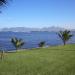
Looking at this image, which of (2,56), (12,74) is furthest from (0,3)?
(2,56)

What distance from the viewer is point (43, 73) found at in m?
16.1

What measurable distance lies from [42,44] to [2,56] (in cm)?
4848

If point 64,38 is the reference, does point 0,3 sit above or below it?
above

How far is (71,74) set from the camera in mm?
15633

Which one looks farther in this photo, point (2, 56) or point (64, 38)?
point (64, 38)

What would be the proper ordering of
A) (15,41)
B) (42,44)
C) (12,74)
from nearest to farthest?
(12,74)
(15,41)
(42,44)

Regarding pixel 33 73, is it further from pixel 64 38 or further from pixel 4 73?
pixel 64 38

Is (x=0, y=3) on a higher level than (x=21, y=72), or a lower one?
higher

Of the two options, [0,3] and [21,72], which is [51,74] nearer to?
[21,72]

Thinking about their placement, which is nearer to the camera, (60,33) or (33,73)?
(33,73)

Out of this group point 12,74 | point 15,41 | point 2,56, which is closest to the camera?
point 12,74

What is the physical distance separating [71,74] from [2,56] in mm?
11847

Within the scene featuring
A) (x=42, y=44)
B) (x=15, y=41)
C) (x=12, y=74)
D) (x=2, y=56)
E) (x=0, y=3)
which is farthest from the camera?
(x=42, y=44)

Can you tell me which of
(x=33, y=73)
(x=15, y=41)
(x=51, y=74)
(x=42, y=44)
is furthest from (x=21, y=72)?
(x=42, y=44)
